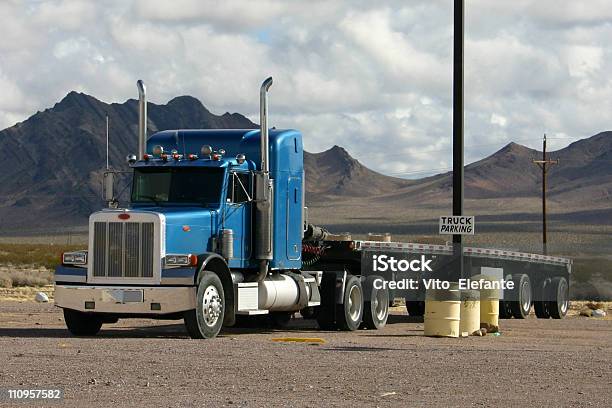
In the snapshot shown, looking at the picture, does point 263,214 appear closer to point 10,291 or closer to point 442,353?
point 442,353

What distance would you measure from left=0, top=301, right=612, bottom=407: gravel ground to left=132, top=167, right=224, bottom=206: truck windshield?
240 cm

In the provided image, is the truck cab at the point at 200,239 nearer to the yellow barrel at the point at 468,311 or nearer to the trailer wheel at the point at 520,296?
the yellow barrel at the point at 468,311

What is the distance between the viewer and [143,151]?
24391 millimetres

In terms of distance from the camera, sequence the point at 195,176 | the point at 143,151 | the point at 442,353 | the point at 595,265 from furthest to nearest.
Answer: the point at 595,265 → the point at 143,151 → the point at 195,176 → the point at 442,353

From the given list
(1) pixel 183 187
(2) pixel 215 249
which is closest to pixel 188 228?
(2) pixel 215 249

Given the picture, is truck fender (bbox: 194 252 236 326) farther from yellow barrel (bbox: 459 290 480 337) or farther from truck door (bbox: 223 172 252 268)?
yellow barrel (bbox: 459 290 480 337)

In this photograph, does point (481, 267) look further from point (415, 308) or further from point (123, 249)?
point (123, 249)

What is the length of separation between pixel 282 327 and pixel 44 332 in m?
5.60

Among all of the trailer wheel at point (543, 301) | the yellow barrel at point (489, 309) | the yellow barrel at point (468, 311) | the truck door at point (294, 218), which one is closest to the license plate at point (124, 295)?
the truck door at point (294, 218)

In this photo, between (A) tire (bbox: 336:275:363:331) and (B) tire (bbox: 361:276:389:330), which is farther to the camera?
(B) tire (bbox: 361:276:389:330)

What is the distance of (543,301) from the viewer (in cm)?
3478

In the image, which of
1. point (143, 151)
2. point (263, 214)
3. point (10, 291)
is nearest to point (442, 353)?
point (263, 214)

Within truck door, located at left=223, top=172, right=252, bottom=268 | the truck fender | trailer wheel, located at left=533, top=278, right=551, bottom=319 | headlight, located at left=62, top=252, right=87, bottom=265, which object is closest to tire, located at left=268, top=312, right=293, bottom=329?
truck door, located at left=223, top=172, right=252, bottom=268

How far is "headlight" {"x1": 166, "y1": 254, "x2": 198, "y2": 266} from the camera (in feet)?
70.2
